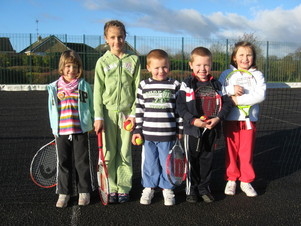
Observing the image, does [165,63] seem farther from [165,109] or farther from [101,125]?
[101,125]

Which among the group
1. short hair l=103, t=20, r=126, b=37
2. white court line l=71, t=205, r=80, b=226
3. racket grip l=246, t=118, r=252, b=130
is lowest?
white court line l=71, t=205, r=80, b=226

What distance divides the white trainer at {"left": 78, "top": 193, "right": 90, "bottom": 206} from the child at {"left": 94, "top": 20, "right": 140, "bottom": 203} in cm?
25

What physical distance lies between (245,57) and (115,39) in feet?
4.89

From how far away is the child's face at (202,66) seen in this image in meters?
3.57

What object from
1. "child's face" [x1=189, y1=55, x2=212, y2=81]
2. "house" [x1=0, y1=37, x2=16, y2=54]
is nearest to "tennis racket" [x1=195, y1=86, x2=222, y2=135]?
"child's face" [x1=189, y1=55, x2=212, y2=81]

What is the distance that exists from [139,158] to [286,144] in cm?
285

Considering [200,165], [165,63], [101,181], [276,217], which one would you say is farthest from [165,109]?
[276,217]

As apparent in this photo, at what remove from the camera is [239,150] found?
3.98m

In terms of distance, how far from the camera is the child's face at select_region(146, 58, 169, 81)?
3.52 metres

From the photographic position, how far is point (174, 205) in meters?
3.64

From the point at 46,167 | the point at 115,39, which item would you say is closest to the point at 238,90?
the point at 115,39

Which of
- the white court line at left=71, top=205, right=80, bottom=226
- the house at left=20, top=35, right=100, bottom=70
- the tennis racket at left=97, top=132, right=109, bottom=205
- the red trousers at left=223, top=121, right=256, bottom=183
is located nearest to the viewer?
the white court line at left=71, top=205, right=80, bottom=226

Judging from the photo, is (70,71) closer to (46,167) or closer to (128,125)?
(128,125)

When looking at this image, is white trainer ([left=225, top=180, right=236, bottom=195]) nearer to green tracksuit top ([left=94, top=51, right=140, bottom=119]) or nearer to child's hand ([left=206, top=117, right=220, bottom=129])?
child's hand ([left=206, top=117, right=220, bottom=129])
